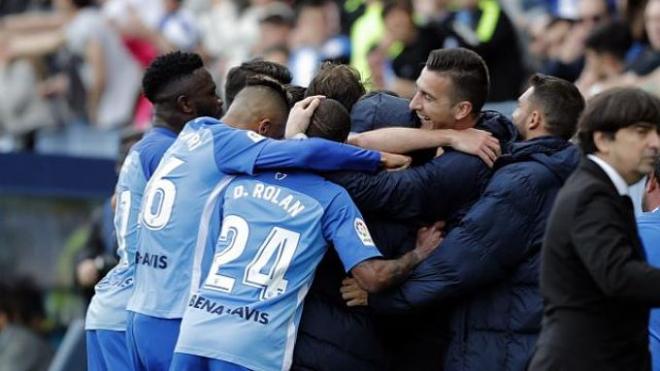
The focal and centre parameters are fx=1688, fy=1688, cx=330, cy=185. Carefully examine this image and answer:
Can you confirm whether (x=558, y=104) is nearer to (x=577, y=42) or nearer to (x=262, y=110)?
(x=262, y=110)

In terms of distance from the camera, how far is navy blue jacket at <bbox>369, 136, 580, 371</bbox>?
684cm

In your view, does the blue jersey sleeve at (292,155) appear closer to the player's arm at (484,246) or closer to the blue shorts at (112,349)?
the player's arm at (484,246)

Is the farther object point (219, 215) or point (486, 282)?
point (219, 215)

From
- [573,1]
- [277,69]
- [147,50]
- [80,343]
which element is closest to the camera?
[277,69]

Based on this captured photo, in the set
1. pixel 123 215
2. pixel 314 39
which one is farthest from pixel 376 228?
pixel 314 39

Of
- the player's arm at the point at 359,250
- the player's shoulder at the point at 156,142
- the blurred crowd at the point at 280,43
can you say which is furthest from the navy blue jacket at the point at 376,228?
the blurred crowd at the point at 280,43

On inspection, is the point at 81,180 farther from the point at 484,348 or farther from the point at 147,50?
the point at 484,348

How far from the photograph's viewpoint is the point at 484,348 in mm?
6938

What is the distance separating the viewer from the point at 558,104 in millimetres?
7055

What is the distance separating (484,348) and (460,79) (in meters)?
1.13

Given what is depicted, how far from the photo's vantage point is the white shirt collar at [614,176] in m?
5.86

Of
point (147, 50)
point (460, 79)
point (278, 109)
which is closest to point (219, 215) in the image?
point (278, 109)

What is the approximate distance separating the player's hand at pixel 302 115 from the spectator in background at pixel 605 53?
4723 mm

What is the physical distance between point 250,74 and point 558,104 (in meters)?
1.56
